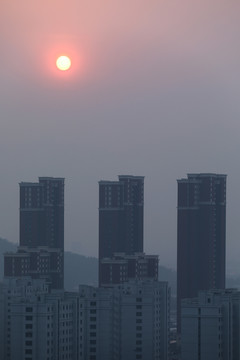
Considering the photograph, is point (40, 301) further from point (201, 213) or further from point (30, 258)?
point (201, 213)

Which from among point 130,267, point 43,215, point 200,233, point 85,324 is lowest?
point 85,324

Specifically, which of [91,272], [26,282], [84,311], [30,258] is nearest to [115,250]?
[91,272]

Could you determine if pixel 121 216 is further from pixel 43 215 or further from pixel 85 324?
pixel 85 324

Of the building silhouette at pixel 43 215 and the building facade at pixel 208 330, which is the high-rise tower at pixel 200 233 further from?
the building facade at pixel 208 330

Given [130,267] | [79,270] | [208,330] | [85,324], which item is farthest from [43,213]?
[208,330]

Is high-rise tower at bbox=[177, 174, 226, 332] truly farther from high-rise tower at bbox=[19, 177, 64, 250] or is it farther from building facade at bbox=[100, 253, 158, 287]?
high-rise tower at bbox=[19, 177, 64, 250]

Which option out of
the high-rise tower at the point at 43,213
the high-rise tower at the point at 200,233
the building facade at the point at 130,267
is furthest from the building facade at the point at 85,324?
the high-rise tower at the point at 43,213
